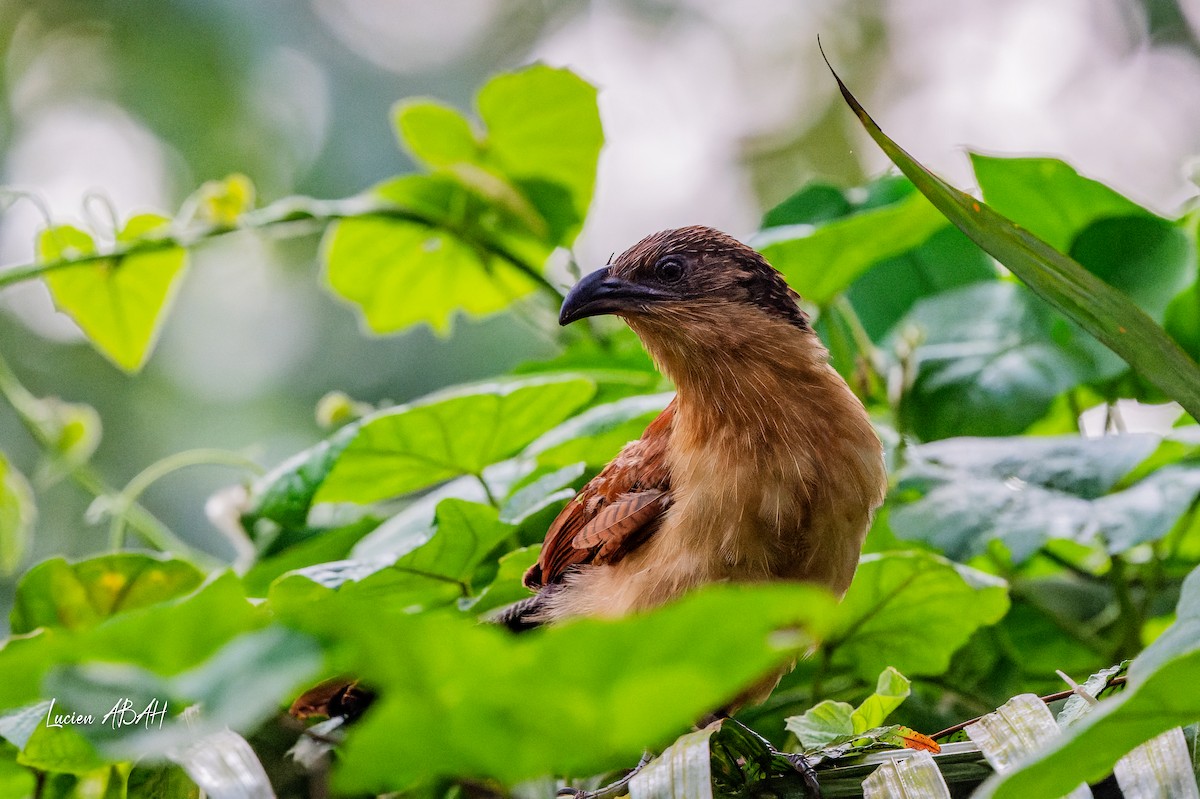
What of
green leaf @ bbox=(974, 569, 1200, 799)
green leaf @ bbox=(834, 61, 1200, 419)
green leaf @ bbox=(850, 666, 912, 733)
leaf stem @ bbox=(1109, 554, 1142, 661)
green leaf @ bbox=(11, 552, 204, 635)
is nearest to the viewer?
green leaf @ bbox=(974, 569, 1200, 799)

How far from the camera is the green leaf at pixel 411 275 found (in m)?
2.28

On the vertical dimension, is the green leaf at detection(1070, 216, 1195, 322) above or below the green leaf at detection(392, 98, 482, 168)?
below

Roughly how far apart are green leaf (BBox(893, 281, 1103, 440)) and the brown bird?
0.31 meters

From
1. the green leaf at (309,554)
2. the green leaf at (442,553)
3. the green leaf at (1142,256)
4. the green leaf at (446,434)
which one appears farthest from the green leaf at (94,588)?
the green leaf at (1142,256)

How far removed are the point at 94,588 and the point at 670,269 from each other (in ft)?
3.37

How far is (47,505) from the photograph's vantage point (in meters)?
6.12

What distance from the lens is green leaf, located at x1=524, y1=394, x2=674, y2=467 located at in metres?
1.62

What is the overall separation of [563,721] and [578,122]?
1.92 m

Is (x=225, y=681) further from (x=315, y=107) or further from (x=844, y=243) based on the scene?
(x=315, y=107)

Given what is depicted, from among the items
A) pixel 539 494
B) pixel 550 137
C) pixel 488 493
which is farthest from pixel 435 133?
pixel 539 494

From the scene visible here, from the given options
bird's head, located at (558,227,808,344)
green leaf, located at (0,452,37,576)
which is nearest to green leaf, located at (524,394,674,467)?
bird's head, located at (558,227,808,344)

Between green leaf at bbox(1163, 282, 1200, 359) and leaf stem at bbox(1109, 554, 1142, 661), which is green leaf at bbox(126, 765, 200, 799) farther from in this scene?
green leaf at bbox(1163, 282, 1200, 359)

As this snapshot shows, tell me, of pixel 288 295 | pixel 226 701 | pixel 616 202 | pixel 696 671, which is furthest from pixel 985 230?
pixel 288 295

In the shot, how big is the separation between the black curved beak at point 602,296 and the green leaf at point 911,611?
551 millimetres
